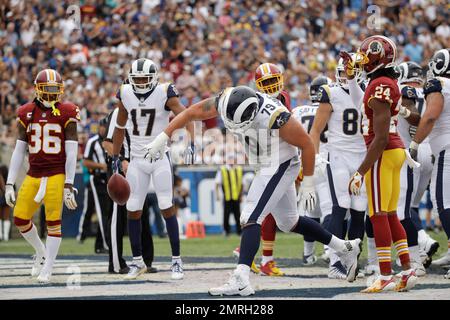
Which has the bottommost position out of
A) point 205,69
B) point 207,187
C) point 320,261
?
point 320,261

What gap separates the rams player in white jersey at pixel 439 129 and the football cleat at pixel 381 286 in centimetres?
124

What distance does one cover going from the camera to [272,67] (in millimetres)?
8703

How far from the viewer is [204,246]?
13227 millimetres

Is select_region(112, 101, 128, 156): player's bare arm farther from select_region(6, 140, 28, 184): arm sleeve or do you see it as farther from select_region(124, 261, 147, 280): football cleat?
select_region(124, 261, 147, 280): football cleat

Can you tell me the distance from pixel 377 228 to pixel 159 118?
2.67m

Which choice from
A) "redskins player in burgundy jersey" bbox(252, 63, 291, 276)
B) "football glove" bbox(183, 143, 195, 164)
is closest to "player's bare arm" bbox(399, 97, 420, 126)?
"redskins player in burgundy jersey" bbox(252, 63, 291, 276)

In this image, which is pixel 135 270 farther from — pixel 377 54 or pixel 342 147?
pixel 377 54

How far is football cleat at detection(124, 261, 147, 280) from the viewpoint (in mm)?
8321

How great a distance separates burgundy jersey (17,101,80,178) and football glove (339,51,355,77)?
2.61 m

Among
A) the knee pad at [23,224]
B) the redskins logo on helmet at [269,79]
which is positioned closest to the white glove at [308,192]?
the redskins logo on helmet at [269,79]

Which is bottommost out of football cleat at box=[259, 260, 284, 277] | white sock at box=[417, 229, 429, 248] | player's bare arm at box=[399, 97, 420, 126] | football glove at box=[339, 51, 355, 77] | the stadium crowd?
football cleat at box=[259, 260, 284, 277]

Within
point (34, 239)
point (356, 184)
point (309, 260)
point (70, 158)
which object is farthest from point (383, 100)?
point (34, 239)

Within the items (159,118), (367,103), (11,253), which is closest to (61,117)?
(159,118)

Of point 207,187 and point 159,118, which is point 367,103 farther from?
point 207,187
